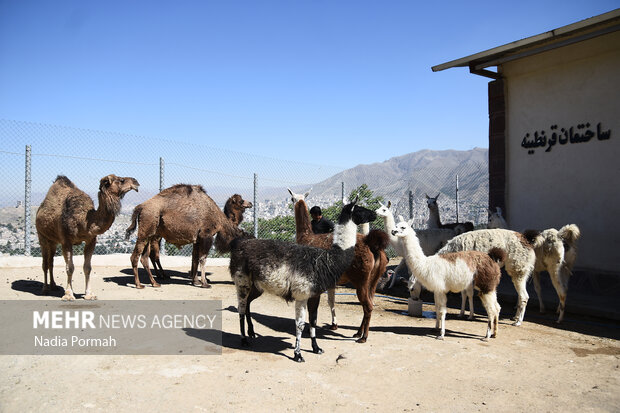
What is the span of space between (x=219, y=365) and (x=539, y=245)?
5.56 meters

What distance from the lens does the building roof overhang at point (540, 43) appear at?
8156 millimetres

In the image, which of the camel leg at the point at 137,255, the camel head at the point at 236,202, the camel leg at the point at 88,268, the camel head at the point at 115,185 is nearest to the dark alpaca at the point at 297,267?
the camel head at the point at 115,185

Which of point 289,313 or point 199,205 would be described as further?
point 199,205

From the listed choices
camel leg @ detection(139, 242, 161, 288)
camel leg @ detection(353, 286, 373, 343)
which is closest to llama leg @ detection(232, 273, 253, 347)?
camel leg @ detection(353, 286, 373, 343)

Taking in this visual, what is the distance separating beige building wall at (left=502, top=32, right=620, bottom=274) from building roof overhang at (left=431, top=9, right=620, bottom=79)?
57cm

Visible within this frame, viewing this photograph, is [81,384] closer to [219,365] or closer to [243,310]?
[219,365]

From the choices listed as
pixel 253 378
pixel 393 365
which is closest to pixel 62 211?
pixel 253 378

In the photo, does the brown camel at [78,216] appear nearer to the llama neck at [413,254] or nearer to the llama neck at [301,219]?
the llama neck at [301,219]

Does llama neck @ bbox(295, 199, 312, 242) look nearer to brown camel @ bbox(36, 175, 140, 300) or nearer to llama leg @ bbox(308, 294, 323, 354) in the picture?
llama leg @ bbox(308, 294, 323, 354)

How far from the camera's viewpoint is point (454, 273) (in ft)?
19.4

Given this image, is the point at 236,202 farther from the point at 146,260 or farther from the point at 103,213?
the point at 103,213

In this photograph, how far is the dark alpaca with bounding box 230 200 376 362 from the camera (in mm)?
4887

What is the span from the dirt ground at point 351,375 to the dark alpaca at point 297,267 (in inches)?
24.5

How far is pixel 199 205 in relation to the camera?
31.3ft
